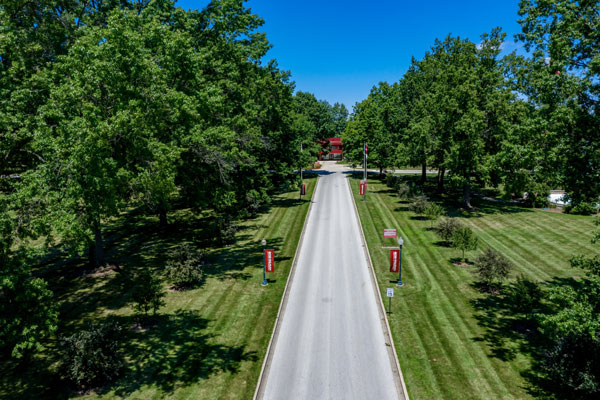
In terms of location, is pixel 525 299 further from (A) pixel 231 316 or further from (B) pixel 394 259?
(A) pixel 231 316

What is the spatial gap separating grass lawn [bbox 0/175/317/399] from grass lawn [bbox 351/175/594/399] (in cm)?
725

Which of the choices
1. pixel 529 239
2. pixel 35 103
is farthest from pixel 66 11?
pixel 529 239

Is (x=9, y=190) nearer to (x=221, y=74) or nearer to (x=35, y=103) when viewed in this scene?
(x=35, y=103)

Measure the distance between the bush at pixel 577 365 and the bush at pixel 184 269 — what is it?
1890 cm

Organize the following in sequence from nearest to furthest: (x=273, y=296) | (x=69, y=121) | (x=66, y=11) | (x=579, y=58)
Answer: (x=579, y=58) < (x=69, y=121) < (x=273, y=296) < (x=66, y=11)

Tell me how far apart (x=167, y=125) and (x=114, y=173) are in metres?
5.80

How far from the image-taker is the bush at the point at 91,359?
43.6 ft

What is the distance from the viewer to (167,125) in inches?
883

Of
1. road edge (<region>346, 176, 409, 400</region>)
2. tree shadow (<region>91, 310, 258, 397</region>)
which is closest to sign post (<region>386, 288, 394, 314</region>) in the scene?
road edge (<region>346, 176, 409, 400</region>)

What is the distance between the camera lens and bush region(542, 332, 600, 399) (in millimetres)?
12320

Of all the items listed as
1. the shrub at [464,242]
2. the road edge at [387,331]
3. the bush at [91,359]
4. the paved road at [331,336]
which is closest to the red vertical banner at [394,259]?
the road edge at [387,331]

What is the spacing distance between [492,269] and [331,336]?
11385 mm

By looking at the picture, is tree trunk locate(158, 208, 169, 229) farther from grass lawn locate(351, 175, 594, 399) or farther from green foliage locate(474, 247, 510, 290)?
green foliage locate(474, 247, 510, 290)

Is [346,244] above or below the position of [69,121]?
below
